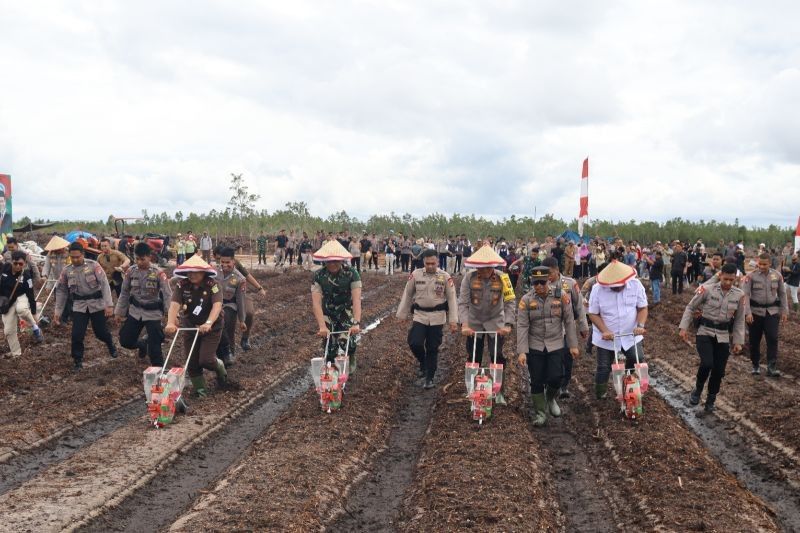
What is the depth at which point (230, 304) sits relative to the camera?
38.6 ft

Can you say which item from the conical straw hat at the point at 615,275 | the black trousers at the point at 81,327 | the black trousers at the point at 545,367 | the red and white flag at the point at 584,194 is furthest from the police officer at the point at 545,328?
the red and white flag at the point at 584,194

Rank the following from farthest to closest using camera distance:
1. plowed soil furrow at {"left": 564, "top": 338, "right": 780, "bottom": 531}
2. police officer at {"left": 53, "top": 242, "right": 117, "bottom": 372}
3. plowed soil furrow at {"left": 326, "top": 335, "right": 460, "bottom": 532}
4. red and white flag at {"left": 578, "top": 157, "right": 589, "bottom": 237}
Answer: red and white flag at {"left": 578, "top": 157, "right": 589, "bottom": 237} < police officer at {"left": 53, "top": 242, "right": 117, "bottom": 372} < plowed soil furrow at {"left": 326, "top": 335, "right": 460, "bottom": 532} < plowed soil furrow at {"left": 564, "top": 338, "right": 780, "bottom": 531}

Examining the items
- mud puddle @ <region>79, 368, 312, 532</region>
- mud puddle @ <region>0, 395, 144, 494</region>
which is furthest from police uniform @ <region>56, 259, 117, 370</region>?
mud puddle @ <region>79, 368, 312, 532</region>

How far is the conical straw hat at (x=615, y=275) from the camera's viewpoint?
8.87m

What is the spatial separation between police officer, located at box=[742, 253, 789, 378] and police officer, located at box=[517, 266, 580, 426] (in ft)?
15.0

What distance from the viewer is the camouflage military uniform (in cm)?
952

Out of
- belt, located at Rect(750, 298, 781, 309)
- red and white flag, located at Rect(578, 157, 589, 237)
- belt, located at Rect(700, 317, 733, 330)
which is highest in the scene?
red and white flag, located at Rect(578, 157, 589, 237)

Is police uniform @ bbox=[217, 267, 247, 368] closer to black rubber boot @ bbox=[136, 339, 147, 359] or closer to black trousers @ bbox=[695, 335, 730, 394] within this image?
black rubber boot @ bbox=[136, 339, 147, 359]

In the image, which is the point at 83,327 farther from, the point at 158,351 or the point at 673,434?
the point at 673,434

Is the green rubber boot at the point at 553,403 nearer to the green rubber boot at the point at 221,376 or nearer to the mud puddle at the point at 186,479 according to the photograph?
the mud puddle at the point at 186,479

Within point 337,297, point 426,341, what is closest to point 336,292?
point 337,297

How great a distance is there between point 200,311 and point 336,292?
178 cm

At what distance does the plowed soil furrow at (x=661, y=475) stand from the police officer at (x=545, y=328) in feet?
2.89

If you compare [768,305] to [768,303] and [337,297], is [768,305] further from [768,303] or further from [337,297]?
[337,297]
